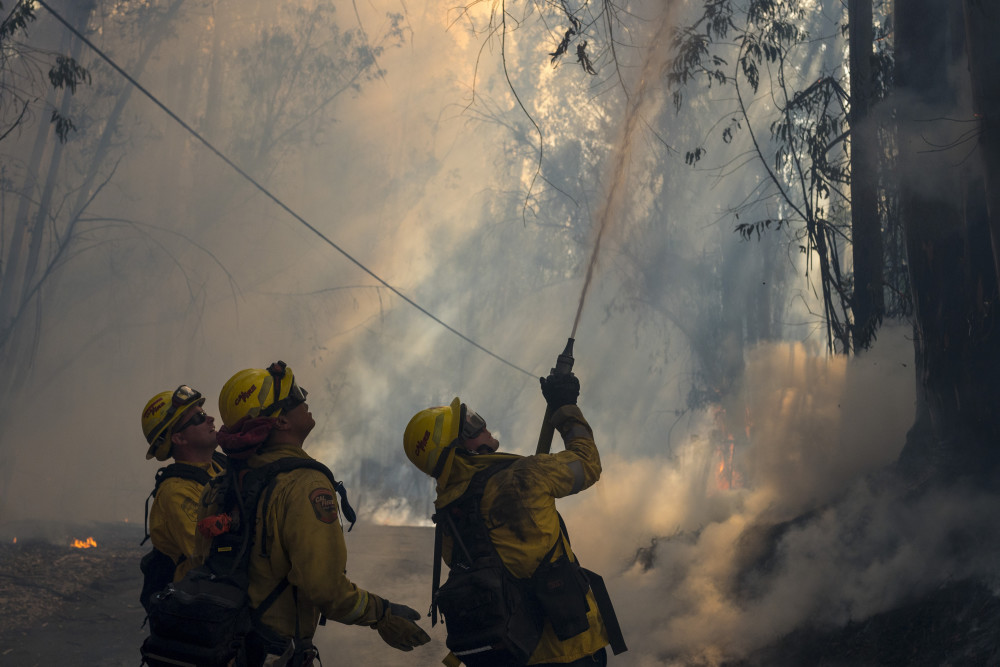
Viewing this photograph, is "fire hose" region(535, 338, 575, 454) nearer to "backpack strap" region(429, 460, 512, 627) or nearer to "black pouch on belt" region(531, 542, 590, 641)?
"backpack strap" region(429, 460, 512, 627)

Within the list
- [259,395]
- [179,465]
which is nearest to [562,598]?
[259,395]

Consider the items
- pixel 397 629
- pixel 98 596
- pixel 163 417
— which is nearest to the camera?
pixel 397 629

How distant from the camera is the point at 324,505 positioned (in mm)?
2564

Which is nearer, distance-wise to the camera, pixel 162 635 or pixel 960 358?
pixel 162 635

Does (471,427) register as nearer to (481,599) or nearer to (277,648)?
(481,599)

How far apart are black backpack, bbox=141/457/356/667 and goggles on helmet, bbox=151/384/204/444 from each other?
3.22ft

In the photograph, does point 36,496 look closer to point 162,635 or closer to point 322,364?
point 322,364

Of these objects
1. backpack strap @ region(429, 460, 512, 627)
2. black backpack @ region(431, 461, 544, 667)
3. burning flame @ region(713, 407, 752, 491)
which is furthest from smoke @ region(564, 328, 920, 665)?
burning flame @ region(713, 407, 752, 491)

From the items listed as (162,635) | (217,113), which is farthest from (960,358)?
(217,113)

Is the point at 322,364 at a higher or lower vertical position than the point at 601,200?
lower

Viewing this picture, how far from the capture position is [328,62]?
74.0 ft

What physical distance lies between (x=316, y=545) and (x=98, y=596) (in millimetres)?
7372

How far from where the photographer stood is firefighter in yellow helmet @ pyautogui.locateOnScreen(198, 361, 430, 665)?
251 cm

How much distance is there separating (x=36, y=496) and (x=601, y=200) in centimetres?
1892
